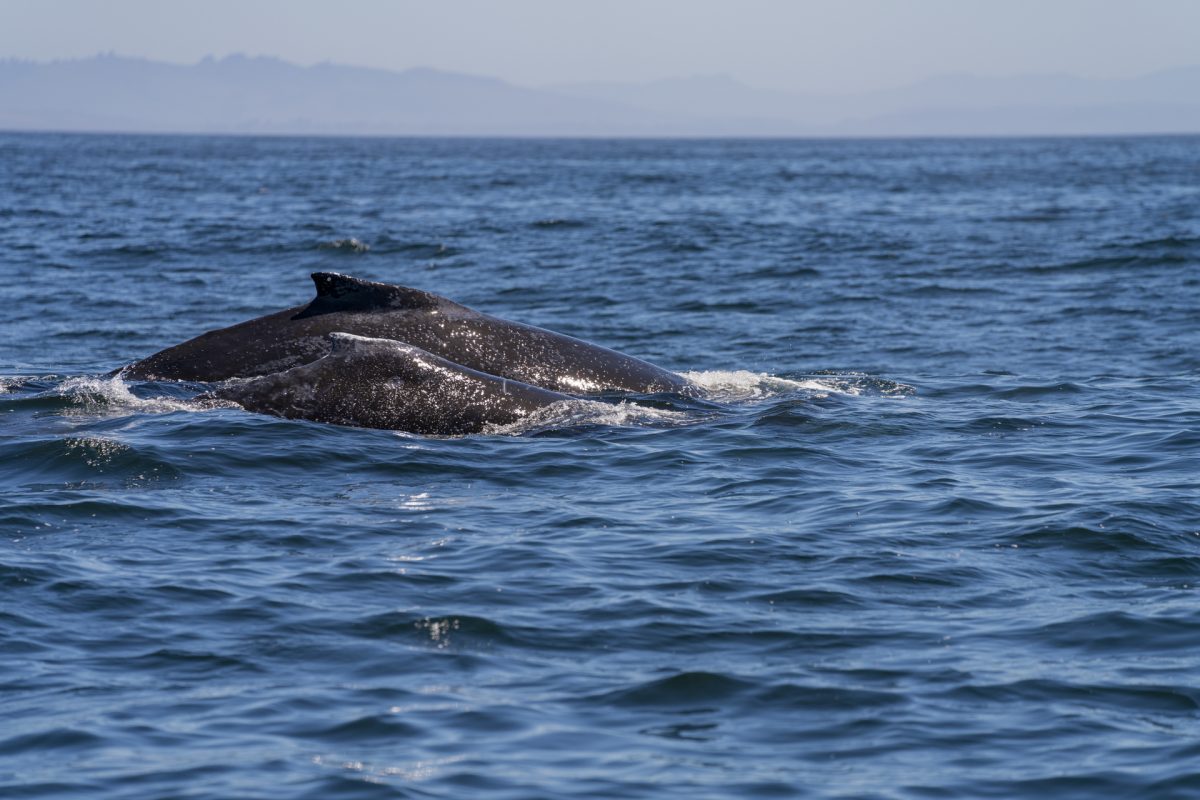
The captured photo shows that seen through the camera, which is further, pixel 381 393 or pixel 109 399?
pixel 109 399

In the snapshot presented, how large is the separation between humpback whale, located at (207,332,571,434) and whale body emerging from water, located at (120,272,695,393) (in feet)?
1.64

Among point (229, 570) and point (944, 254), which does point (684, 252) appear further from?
point (229, 570)

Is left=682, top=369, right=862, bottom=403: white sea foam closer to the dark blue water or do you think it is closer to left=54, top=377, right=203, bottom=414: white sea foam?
the dark blue water

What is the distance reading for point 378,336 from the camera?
1391cm

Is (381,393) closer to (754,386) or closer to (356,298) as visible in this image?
(356,298)

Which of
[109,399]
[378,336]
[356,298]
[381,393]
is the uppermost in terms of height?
[356,298]

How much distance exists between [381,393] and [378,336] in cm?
87

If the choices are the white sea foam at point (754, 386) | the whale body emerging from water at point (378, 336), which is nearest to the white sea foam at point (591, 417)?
the whale body emerging from water at point (378, 336)

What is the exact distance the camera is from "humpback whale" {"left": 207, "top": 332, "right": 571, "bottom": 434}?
43.0ft

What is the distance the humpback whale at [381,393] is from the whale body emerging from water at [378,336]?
500 mm

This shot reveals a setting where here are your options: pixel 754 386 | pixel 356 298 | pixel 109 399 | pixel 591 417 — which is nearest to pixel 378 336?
pixel 356 298

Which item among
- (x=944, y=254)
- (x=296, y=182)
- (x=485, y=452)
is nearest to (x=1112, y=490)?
(x=485, y=452)

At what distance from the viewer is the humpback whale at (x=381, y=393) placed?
13.1m

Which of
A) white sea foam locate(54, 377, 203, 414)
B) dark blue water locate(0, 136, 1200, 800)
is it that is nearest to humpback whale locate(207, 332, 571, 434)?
dark blue water locate(0, 136, 1200, 800)
